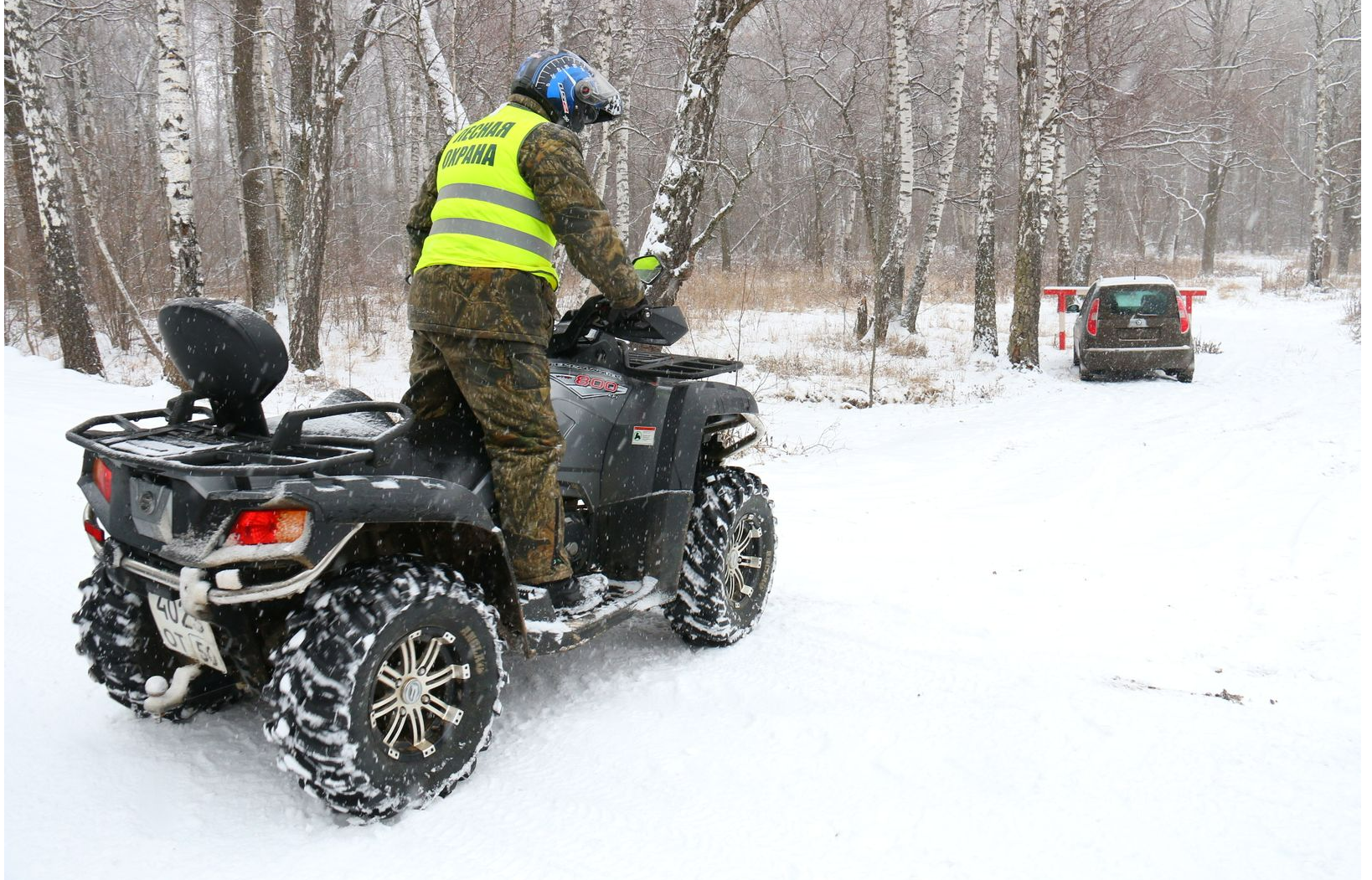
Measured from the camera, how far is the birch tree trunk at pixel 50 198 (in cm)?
1137

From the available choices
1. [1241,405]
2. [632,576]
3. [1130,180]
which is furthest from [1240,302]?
[632,576]

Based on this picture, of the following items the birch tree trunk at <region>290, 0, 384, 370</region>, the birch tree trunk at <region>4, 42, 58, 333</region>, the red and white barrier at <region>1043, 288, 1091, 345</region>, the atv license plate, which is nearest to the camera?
the atv license plate

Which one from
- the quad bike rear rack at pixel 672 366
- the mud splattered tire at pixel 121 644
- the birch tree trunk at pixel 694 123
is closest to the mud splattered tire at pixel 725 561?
the quad bike rear rack at pixel 672 366

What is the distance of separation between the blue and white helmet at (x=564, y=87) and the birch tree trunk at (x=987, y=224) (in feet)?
44.2

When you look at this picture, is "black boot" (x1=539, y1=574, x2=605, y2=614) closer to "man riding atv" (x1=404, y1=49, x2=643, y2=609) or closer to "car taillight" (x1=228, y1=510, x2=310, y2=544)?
"man riding atv" (x1=404, y1=49, x2=643, y2=609)

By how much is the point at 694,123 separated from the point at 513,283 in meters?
5.91

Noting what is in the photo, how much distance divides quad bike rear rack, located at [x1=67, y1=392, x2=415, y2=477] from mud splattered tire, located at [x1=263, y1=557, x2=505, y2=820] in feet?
1.30

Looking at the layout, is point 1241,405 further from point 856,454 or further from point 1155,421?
point 856,454

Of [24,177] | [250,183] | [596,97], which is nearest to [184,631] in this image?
[596,97]

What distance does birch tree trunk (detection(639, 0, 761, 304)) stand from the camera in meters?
8.71

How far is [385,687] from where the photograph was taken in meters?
3.06

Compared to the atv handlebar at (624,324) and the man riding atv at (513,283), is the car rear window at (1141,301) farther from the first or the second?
the man riding atv at (513,283)

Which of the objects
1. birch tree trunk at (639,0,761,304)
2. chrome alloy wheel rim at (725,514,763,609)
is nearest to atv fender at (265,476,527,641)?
chrome alloy wheel rim at (725,514,763,609)

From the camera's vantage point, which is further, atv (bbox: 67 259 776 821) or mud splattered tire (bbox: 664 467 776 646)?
mud splattered tire (bbox: 664 467 776 646)
